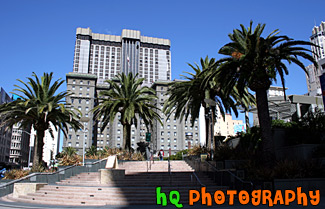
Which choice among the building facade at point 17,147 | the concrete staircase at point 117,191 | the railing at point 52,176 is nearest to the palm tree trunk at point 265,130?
the concrete staircase at point 117,191

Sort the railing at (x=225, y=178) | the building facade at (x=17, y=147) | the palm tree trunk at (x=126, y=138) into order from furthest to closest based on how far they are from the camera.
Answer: the building facade at (x=17, y=147), the palm tree trunk at (x=126, y=138), the railing at (x=225, y=178)

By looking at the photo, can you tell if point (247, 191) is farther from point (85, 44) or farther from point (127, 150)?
point (85, 44)

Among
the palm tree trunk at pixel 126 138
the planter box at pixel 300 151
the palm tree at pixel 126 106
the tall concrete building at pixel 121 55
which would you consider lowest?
the planter box at pixel 300 151

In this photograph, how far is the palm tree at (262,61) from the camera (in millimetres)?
17578

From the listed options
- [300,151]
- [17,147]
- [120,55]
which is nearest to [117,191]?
[300,151]

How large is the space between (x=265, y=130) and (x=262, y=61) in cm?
428

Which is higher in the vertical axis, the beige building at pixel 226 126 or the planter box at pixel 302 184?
the beige building at pixel 226 126

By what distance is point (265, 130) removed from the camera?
17.5 meters

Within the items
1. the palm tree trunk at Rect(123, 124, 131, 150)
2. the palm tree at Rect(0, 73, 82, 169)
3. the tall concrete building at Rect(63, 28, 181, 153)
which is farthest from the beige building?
the palm tree at Rect(0, 73, 82, 169)

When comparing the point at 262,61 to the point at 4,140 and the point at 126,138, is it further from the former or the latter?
the point at 4,140

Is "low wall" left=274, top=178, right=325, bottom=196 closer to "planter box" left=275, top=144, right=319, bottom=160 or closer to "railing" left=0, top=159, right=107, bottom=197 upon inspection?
"planter box" left=275, top=144, right=319, bottom=160

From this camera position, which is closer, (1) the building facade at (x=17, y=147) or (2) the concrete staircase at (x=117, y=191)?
(2) the concrete staircase at (x=117, y=191)

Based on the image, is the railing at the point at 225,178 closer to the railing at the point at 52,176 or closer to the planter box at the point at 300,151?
the planter box at the point at 300,151

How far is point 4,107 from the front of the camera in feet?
75.4
